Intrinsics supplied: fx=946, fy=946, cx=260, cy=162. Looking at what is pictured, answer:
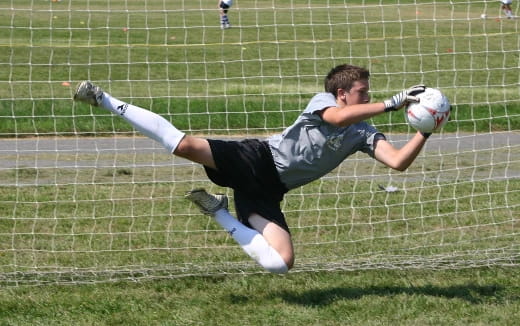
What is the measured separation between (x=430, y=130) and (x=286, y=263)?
3.93ft

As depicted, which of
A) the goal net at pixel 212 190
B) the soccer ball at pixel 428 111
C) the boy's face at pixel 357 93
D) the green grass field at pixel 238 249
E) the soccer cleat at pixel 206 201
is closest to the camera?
the soccer ball at pixel 428 111

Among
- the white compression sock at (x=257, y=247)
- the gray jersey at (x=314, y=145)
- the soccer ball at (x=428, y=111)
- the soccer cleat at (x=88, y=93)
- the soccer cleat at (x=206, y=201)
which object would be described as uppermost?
the soccer cleat at (x=88, y=93)

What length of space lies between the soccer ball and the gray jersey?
0.62m

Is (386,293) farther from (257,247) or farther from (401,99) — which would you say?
(401,99)

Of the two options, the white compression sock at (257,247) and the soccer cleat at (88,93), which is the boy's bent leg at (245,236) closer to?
the white compression sock at (257,247)

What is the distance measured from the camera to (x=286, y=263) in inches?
228

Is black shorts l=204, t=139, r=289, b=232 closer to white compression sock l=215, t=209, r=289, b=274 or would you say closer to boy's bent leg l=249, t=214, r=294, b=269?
boy's bent leg l=249, t=214, r=294, b=269

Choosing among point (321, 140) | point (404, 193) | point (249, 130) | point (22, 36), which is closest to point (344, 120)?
point (321, 140)

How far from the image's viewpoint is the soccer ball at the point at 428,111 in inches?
211

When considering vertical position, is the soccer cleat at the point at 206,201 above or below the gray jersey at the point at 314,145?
below

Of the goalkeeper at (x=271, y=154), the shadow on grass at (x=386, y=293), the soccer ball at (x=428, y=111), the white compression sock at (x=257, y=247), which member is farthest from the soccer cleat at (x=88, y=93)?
the soccer ball at (x=428, y=111)

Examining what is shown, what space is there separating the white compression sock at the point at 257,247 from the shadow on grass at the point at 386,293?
26cm

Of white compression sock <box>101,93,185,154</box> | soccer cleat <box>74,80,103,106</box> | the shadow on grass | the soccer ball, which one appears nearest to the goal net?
the shadow on grass

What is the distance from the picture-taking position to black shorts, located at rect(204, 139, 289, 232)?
5.97 m
